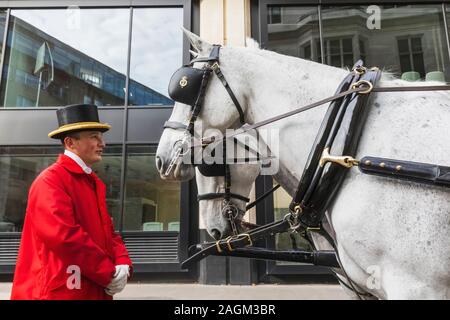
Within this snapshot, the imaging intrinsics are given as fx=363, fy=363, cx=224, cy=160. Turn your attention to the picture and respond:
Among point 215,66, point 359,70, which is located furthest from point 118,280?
point 359,70

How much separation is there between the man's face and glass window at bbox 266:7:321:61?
7.12 metres

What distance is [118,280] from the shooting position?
75.1 inches

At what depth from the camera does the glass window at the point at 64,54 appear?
29.8 feet

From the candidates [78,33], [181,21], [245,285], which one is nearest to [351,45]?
[181,21]

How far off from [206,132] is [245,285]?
19.6 ft

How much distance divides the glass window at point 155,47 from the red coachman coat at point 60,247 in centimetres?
709

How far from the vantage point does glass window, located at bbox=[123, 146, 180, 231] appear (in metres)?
8.17

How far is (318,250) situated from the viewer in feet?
6.98

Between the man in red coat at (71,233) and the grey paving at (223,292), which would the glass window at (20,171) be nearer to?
the grey paving at (223,292)

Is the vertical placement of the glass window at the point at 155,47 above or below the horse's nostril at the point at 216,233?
above

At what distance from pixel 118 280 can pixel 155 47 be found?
26.7 ft

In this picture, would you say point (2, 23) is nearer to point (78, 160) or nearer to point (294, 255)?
point (78, 160)

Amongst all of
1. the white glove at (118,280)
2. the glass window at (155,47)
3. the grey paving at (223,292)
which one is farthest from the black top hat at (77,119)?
the glass window at (155,47)
